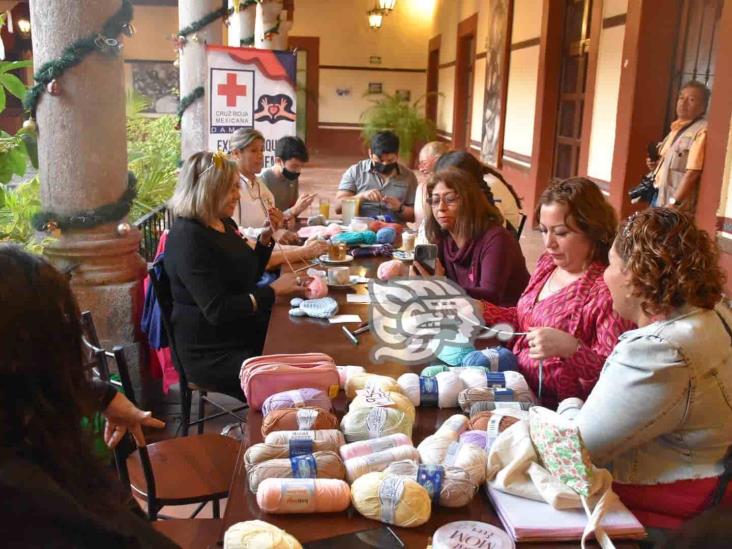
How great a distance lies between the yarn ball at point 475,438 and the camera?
4.64ft

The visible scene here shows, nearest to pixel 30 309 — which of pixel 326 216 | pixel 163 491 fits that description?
pixel 163 491

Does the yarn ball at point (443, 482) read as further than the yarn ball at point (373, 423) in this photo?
No

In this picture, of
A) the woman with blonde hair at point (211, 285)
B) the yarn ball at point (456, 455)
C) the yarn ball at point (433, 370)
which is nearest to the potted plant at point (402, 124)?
the woman with blonde hair at point (211, 285)

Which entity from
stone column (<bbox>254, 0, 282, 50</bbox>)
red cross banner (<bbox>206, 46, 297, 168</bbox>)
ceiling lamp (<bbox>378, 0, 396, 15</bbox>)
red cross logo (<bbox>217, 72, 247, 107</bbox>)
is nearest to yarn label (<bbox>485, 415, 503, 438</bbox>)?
red cross banner (<bbox>206, 46, 297, 168</bbox>)

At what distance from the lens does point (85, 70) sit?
9.54ft

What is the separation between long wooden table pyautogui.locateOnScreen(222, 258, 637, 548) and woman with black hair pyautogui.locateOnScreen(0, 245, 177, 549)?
233 millimetres

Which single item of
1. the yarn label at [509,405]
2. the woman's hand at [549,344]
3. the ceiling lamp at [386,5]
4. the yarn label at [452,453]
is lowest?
the yarn label at [452,453]

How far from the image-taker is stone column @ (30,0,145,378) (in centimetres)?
288

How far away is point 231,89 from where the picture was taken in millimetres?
4766

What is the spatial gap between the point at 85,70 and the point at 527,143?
Answer: 6.71 meters

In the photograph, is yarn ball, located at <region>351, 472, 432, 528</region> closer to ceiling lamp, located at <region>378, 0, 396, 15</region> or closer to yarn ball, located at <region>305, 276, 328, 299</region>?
yarn ball, located at <region>305, 276, 328, 299</region>

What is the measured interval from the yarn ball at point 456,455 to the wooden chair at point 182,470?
0.79 meters

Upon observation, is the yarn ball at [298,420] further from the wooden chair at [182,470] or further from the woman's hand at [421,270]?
the woman's hand at [421,270]

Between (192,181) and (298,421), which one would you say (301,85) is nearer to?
(192,181)
